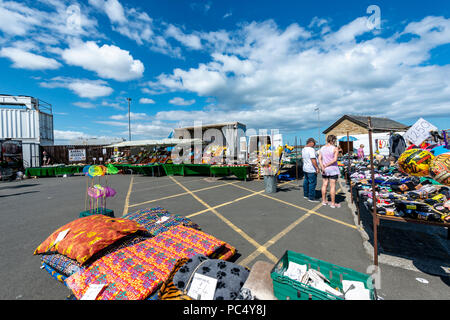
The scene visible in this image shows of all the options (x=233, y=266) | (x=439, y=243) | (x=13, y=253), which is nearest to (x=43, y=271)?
(x=13, y=253)

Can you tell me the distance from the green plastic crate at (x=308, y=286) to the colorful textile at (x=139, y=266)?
1018mm

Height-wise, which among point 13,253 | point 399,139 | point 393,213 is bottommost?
point 13,253

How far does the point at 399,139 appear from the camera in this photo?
19.9 ft

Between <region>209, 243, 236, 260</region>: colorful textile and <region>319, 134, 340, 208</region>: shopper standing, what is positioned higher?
<region>319, 134, 340, 208</region>: shopper standing

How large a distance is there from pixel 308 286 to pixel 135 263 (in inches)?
74.8

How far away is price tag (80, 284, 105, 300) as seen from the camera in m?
1.79

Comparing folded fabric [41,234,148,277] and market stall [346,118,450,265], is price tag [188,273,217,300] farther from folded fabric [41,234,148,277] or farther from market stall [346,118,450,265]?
market stall [346,118,450,265]

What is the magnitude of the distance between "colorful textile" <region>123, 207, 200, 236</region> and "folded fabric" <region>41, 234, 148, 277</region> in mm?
548

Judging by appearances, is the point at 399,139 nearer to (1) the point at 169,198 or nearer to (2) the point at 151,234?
(2) the point at 151,234

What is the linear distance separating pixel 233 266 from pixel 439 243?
4.02 m

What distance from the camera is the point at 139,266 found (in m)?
2.15

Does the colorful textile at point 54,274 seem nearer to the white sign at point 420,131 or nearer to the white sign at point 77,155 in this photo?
the white sign at point 420,131

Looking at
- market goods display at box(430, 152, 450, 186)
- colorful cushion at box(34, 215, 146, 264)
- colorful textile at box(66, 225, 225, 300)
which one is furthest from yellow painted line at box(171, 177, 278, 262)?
market goods display at box(430, 152, 450, 186)

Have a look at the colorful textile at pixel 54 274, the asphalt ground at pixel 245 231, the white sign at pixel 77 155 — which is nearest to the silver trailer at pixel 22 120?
the white sign at pixel 77 155
